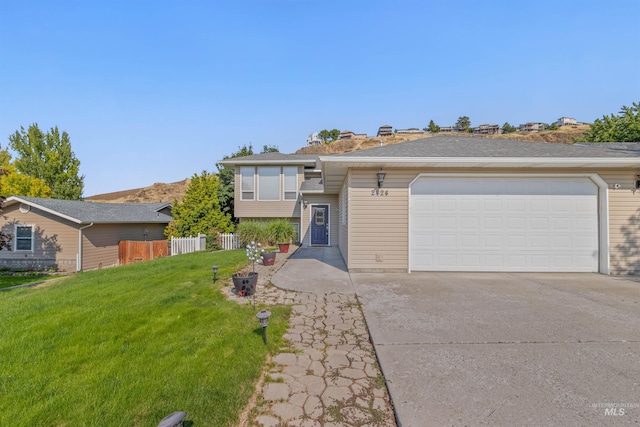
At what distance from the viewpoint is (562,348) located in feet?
9.23

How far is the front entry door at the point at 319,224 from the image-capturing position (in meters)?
13.2

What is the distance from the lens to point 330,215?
43.1ft

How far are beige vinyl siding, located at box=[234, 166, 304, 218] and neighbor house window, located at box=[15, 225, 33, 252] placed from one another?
9.35 metres

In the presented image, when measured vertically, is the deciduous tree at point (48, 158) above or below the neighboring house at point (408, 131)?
below

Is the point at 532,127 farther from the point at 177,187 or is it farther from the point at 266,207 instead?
the point at 177,187

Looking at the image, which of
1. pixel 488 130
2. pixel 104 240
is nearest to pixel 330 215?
pixel 104 240

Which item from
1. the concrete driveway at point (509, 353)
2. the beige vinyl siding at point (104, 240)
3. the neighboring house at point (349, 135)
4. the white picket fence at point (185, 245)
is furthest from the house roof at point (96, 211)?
the neighboring house at point (349, 135)

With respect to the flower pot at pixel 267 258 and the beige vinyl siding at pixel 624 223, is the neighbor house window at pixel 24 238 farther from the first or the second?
the beige vinyl siding at pixel 624 223

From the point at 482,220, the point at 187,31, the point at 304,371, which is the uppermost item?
the point at 187,31

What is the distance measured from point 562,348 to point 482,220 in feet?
13.9

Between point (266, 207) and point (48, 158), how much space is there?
2272 centimetres

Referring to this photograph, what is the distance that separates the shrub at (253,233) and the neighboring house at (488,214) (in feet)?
19.8

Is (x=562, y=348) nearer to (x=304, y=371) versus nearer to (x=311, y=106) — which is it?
(x=304, y=371)

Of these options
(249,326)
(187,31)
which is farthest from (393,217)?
(187,31)
